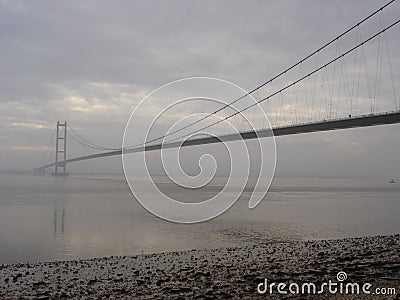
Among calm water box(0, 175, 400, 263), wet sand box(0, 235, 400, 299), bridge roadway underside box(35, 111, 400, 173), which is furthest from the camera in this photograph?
bridge roadway underside box(35, 111, 400, 173)

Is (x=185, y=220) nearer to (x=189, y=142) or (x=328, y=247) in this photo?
(x=328, y=247)

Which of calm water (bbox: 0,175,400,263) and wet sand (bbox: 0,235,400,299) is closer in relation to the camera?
wet sand (bbox: 0,235,400,299)

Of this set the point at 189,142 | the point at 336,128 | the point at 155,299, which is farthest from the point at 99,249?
the point at 189,142

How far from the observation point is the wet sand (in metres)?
6.21

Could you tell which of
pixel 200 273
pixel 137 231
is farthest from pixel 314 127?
pixel 200 273

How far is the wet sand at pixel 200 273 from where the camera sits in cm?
621

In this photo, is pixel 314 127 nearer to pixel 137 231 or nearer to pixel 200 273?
Result: pixel 137 231

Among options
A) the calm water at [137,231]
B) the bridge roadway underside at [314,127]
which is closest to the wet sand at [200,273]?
the calm water at [137,231]

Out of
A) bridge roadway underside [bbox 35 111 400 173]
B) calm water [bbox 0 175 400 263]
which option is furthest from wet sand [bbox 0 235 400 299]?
bridge roadway underside [bbox 35 111 400 173]

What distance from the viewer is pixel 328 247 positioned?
1057cm

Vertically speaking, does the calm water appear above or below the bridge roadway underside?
below

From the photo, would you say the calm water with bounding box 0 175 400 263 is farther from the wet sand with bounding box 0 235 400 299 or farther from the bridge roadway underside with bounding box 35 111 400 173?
the bridge roadway underside with bounding box 35 111 400 173

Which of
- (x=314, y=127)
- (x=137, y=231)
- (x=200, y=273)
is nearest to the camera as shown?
(x=200, y=273)

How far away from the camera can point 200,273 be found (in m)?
7.46
